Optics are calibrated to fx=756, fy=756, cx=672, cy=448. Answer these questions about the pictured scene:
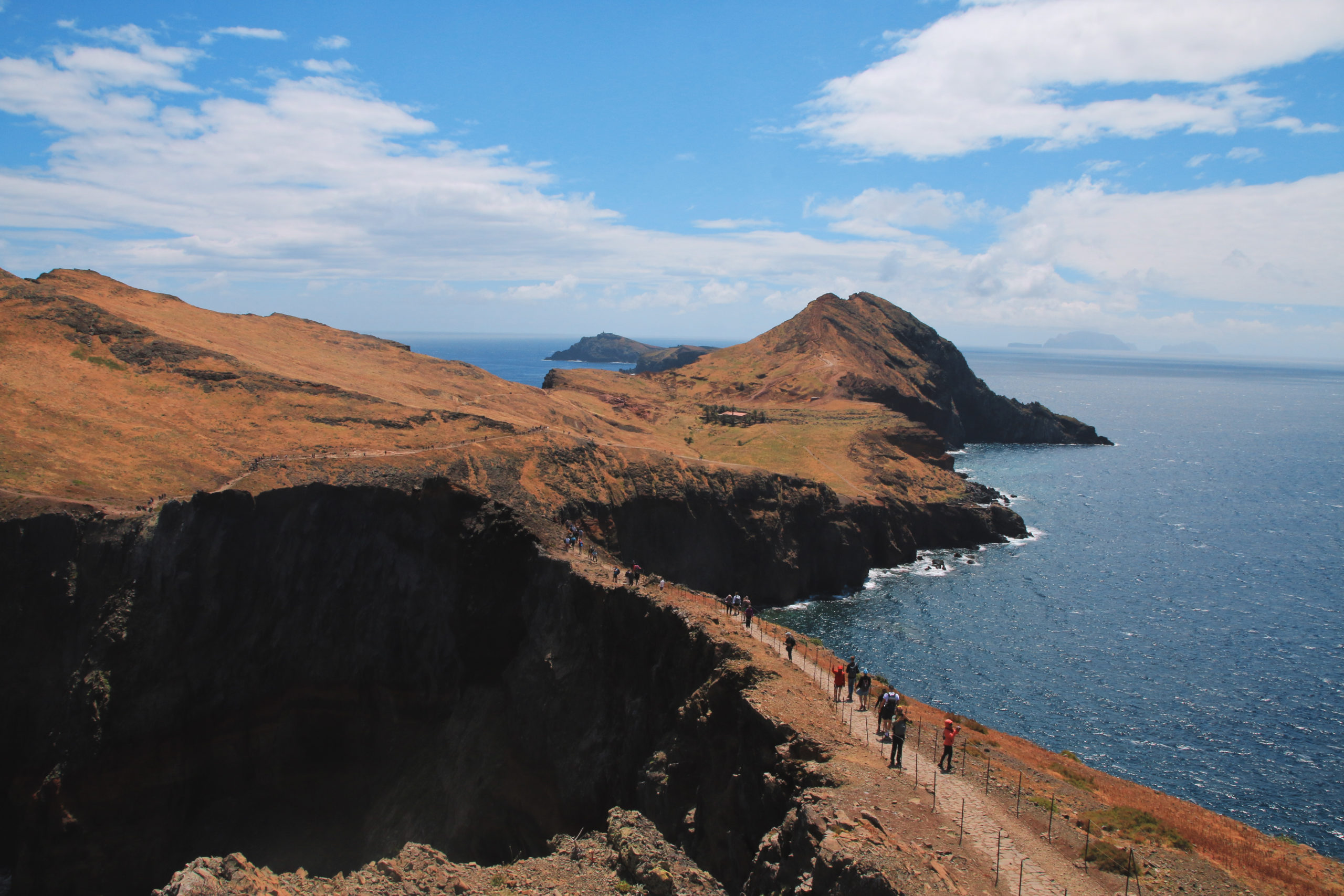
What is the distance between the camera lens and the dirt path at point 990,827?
834 inches

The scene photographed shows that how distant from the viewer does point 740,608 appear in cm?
4594

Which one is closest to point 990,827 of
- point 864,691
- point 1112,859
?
point 1112,859

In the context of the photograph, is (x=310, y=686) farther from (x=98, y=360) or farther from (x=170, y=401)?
(x=98, y=360)

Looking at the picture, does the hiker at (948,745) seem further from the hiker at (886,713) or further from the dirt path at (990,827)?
the hiker at (886,713)

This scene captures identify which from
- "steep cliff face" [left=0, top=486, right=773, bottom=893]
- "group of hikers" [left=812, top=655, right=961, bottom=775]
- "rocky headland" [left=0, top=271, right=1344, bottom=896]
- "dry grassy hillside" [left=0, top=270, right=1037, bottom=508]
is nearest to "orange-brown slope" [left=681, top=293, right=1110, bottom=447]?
"dry grassy hillside" [left=0, top=270, right=1037, bottom=508]

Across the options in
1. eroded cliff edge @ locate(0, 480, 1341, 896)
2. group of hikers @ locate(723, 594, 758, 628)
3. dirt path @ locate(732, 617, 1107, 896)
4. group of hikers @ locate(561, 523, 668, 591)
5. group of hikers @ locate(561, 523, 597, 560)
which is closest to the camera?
dirt path @ locate(732, 617, 1107, 896)

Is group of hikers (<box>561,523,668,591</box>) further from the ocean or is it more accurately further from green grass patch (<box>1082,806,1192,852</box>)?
the ocean

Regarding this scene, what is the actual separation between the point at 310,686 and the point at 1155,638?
6851 centimetres

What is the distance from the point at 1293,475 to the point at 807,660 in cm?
14656

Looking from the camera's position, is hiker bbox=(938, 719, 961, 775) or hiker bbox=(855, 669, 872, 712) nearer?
hiker bbox=(938, 719, 961, 775)

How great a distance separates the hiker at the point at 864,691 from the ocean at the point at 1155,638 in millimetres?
24635

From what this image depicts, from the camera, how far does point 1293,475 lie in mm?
138500

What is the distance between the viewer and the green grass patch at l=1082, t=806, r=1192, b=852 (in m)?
24.1

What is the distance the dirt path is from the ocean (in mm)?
26603
